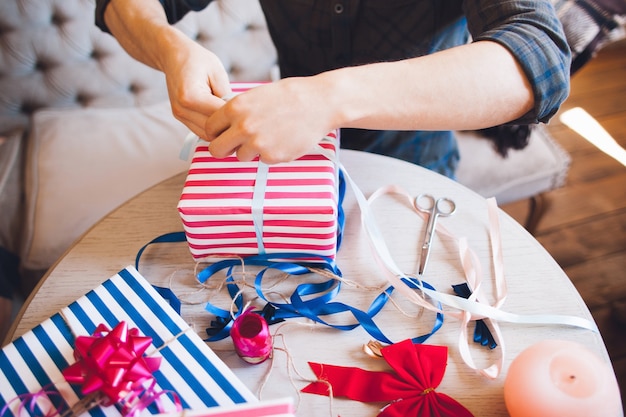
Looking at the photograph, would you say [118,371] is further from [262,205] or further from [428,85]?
[428,85]

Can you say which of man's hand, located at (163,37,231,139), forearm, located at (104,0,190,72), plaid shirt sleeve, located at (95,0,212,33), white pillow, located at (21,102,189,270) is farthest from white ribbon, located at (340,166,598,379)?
white pillow, located at (21,102,189,270)

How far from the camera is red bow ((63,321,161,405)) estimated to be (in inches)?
20.8

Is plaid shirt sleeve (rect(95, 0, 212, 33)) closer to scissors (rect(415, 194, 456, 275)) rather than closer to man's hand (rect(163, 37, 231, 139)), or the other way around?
man's hand (rect(163, 37, 231, 139))

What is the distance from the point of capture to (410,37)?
958 mm

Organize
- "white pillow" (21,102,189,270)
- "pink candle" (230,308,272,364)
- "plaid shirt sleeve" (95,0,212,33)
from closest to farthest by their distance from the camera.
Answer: "pink candle" (230,308,272,364), "plaid shirt sleeve" (95,0,212,33), "white pillow" (21,102,189,270)

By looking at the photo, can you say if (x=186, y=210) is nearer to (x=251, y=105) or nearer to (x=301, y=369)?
(x=251, y=105)

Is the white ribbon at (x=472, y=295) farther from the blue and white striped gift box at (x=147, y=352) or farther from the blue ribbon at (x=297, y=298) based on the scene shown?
the blue and white striped gift box at (x=147, y=352)

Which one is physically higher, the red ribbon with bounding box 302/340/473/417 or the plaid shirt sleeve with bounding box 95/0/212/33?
the plaid shirt sleeve with bounding box 95/0/212/33

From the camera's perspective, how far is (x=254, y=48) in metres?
1.55

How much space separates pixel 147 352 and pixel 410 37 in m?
0.77

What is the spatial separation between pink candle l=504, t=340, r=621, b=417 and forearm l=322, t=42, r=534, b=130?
1.18 feet

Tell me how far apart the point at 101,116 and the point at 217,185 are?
915 mm

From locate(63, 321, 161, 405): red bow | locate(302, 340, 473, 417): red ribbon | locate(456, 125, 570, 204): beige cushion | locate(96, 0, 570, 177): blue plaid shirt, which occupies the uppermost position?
locate(96, 0, 570, 177): blue plaid shirt

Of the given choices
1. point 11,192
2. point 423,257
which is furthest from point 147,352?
point 11,192
